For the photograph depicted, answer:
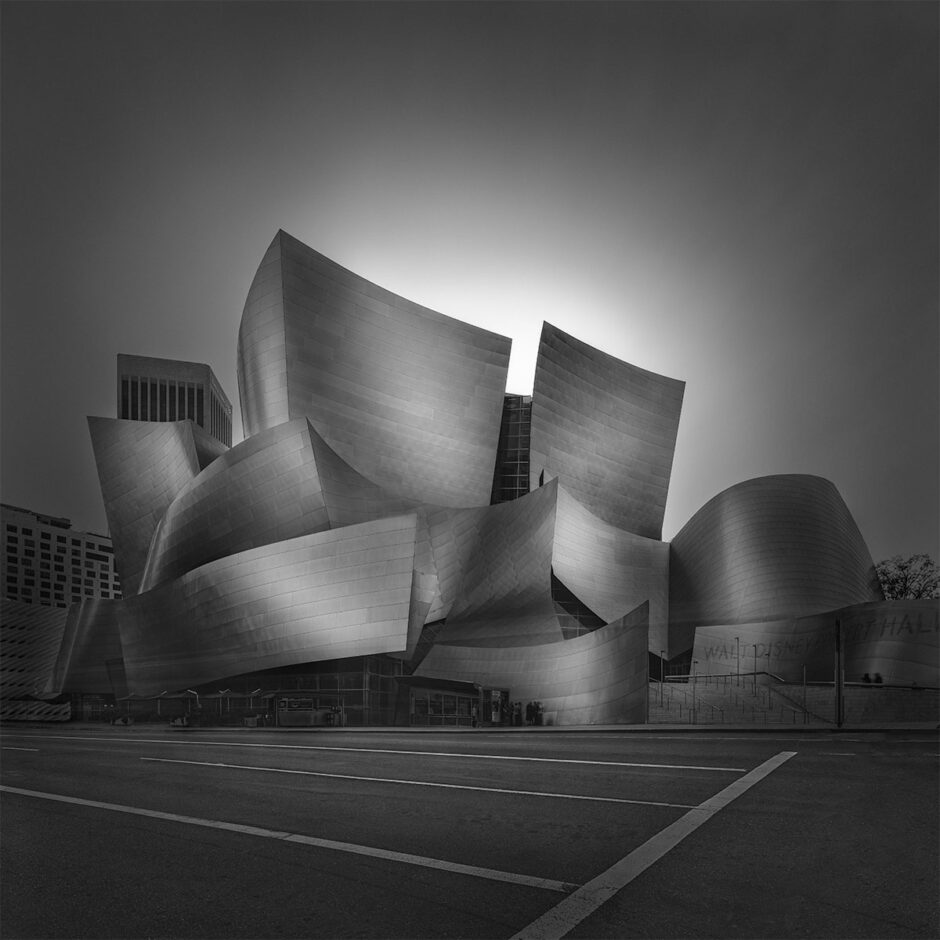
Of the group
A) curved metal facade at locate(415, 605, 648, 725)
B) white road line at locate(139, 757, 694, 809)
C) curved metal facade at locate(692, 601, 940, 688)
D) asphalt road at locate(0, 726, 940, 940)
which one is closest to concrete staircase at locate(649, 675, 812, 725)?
curved metal facade at locate(415, 605, 648, 725)

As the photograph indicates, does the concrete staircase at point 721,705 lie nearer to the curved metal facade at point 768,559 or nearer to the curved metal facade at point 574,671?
the curved metal facade at point 574,671

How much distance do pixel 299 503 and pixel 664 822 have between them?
95.2ft

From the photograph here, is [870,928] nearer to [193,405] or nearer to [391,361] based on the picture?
[391,361]

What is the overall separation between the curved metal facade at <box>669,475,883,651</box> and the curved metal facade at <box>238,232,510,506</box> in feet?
43.0

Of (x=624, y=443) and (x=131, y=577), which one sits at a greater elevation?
(x=624, y=443)

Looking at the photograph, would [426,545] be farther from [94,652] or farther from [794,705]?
[94,652]

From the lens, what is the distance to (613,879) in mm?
4379

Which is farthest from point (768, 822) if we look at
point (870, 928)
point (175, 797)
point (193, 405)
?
point (193, 405)

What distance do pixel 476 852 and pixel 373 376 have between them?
36.2m

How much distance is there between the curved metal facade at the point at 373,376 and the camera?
1518 inches

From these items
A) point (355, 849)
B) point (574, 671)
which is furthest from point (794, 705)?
point (355, 849)

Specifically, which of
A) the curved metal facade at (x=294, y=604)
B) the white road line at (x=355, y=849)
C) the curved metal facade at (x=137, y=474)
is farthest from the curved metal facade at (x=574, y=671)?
the white road line at (x=355, y=849)

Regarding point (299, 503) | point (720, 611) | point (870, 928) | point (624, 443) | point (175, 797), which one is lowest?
point (175, 797)

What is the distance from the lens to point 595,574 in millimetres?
42469
